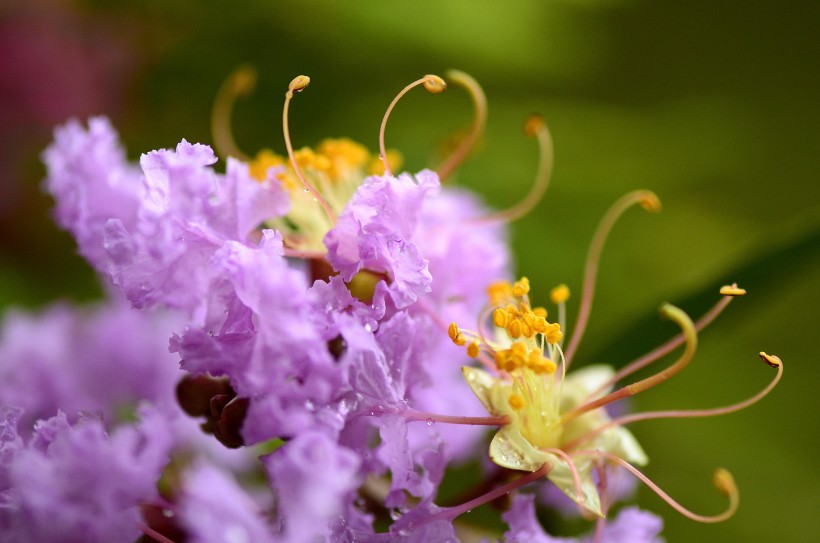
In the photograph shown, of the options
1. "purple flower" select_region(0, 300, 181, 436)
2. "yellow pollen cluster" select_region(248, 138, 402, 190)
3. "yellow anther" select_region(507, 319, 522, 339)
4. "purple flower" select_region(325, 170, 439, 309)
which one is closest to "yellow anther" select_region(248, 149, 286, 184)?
"yellow pollen cluster" select_region(248, 138, 402, 190)

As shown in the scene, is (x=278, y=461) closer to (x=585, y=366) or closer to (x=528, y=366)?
(x=528, y=366)

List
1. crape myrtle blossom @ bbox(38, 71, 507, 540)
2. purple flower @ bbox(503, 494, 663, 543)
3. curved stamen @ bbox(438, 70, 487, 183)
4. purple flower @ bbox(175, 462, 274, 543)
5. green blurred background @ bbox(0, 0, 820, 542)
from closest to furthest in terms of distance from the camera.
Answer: purple flower @ bbox(175, 462, 274, 543)
crape myrtle blossom @ bbox(38, 71, 507, 540)
purple flower @ bbox(503, 494, 663, 543)
curved stamen @ bbox(438, 70, 487, 183)
green blurred background @ bbox(0, 0, 820, 542)

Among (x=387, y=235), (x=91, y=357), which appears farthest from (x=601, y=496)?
(x=91, y=357)

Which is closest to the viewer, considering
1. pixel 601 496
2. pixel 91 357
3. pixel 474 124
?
pixel 601 496

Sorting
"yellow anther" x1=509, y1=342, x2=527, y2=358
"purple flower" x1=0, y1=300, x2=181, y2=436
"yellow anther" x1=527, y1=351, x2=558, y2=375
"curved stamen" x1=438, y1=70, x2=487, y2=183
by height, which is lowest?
"yellow anther" x1=527, y1=351, x2=558, y2=375

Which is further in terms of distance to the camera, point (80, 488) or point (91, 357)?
point (91, 357)

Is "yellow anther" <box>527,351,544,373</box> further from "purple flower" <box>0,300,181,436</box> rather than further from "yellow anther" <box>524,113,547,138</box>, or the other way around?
"purple flower" <box>0,300,181,436</box>

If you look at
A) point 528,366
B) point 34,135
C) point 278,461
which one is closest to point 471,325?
point 528,366

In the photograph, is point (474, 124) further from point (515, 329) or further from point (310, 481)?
point (310, 481)
